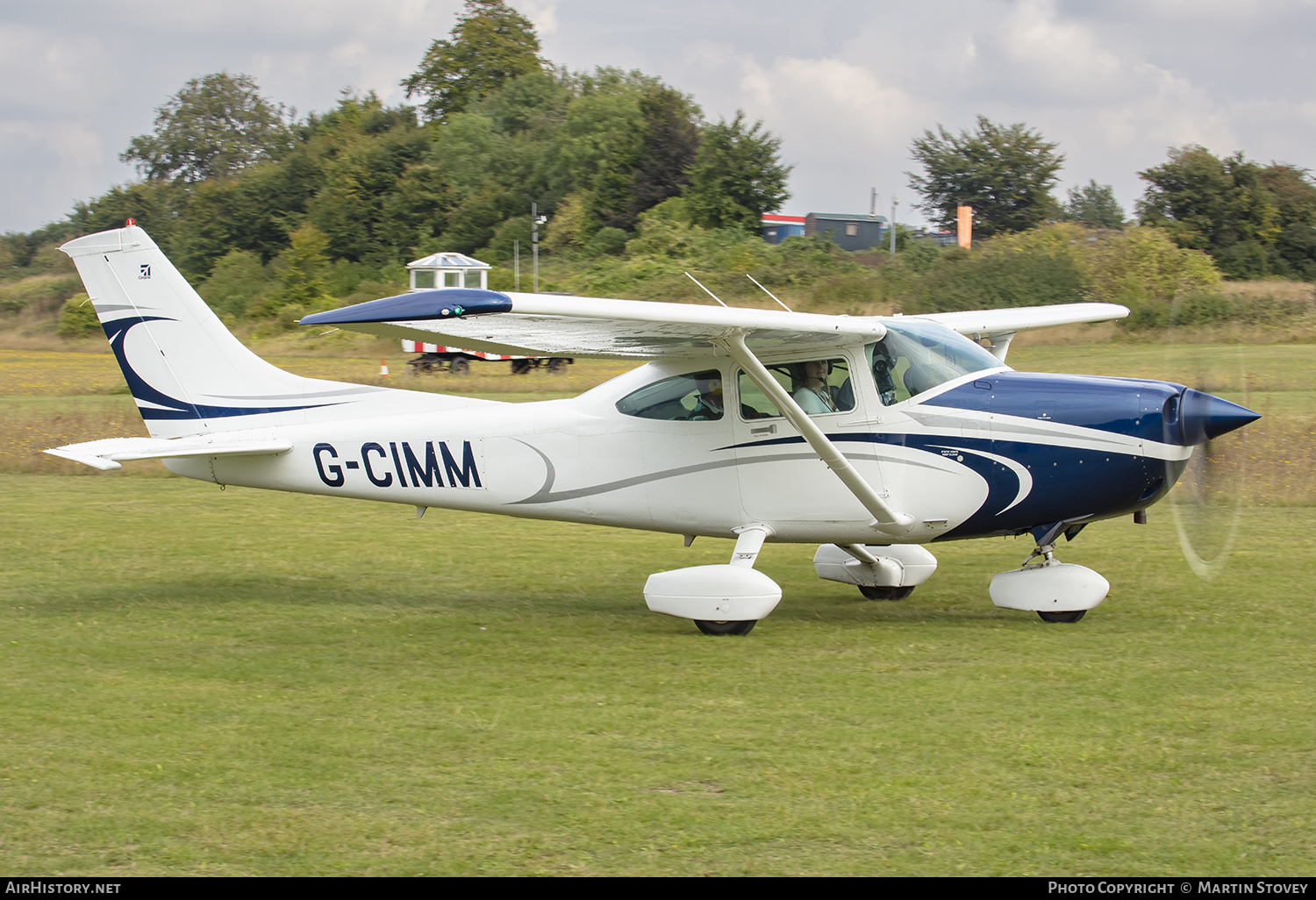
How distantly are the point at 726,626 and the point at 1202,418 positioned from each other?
3.47m

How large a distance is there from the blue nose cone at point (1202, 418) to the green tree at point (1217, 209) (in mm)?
43619

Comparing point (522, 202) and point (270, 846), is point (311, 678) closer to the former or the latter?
point (270, 846)

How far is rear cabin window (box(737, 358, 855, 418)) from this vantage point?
27.2ft

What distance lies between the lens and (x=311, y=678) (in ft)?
23.3

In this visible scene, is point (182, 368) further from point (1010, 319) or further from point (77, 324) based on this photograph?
point (77, 324)

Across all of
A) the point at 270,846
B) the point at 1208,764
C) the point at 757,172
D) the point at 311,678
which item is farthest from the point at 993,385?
the point at 757,172

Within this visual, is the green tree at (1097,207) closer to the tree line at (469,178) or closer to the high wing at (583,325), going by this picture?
the tree line at (469,178)

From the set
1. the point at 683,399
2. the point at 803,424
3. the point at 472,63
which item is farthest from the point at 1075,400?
the point at 472,63

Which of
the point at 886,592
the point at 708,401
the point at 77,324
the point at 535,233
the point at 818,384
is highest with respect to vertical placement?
the point at 535,233

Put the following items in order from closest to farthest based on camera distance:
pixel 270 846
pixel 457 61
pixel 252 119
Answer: pixel 270 846 < pixel 457 61 < pixel 252 119

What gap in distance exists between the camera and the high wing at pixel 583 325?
6.28m

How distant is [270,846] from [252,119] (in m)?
96.9

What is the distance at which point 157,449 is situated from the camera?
866cm

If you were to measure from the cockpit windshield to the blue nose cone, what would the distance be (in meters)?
1.36
